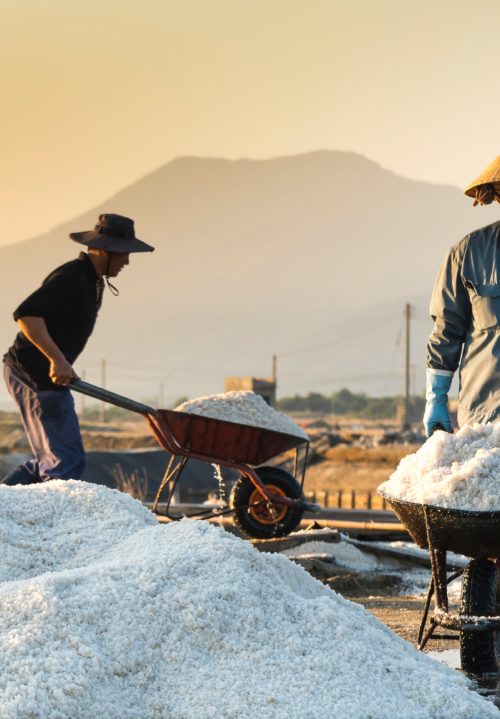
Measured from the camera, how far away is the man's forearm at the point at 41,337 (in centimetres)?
520

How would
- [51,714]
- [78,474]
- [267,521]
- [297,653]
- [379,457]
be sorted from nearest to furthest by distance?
[51,714], [297,653], [78,474], [267,521], [379,457]

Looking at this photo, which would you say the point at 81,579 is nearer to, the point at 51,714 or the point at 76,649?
the point at 76,649

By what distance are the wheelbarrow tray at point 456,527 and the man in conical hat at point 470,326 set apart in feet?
1.81

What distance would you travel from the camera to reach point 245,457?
662 centimetres

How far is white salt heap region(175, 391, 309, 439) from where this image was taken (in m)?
6.58

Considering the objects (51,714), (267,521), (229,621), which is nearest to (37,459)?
(267,521)

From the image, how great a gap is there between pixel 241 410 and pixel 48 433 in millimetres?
1731

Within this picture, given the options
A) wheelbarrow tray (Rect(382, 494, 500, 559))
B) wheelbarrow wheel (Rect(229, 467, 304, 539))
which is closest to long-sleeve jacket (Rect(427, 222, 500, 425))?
wheelbarrow tray (Rect(382, 494, 500, 559))

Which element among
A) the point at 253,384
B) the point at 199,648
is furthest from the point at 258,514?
the point at 253,384

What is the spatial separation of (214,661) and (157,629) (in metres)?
0.19

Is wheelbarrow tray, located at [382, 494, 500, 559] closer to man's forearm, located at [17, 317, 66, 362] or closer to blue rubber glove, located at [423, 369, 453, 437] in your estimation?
blue rubber glove, located at [423, 369, 453, 437]

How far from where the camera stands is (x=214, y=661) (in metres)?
2.98

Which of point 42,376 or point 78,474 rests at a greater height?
point 42,376

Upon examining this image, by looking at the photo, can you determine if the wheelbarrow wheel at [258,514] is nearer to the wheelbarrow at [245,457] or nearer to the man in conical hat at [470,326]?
the wheelbarrow at [245,457]
